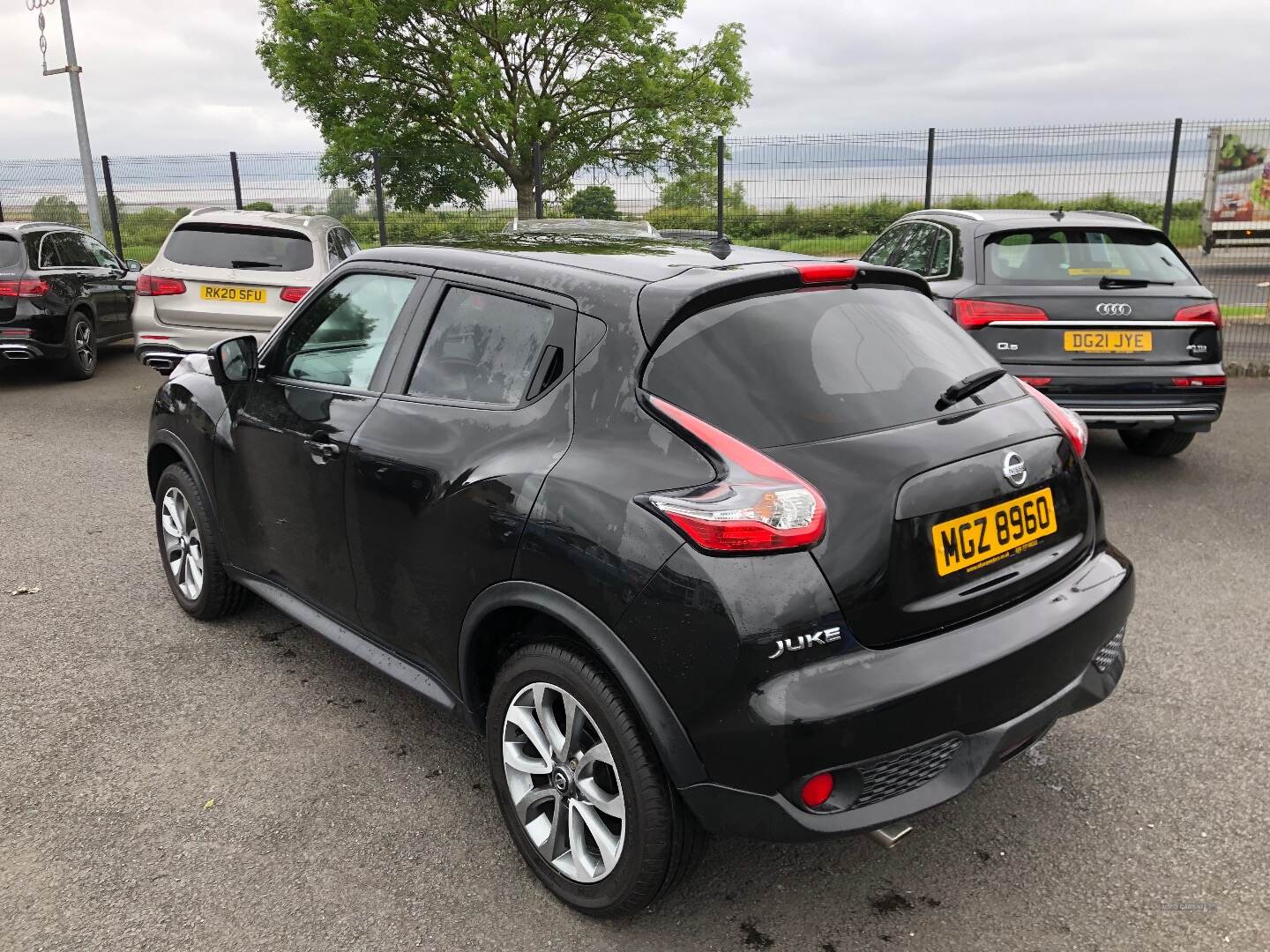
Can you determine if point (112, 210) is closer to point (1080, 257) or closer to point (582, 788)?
point (1080, 257)

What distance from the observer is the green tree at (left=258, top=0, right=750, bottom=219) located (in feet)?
87.3

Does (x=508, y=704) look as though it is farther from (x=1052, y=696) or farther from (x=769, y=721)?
(x=1052, y=696)

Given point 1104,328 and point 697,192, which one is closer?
point 1104,328

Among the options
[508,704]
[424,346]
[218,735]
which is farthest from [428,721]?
[424,346]

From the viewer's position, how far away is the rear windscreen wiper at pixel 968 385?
2.61m

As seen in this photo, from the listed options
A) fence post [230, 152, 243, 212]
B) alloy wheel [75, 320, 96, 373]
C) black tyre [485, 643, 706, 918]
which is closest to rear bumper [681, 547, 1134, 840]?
black tyre [485, 643, 706, 918]

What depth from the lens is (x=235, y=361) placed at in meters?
3.77

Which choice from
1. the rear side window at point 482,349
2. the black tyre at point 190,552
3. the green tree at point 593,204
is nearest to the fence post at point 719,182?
the green tree at point 593,204

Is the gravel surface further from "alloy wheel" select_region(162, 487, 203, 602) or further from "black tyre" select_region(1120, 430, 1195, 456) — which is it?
"black tyre" select_region(1120, 430, 1195, 456)

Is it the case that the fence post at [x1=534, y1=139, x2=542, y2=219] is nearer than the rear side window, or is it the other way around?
the rear side window

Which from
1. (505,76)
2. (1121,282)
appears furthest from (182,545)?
(505,76)

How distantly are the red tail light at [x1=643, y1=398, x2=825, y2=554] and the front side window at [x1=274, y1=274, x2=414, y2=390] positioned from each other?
1.39 metres

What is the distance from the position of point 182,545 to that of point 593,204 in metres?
10.8

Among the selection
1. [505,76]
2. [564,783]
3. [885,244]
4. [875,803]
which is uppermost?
[505,76]
